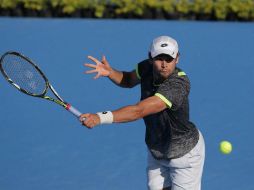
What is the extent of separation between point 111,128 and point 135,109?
10.0 feet

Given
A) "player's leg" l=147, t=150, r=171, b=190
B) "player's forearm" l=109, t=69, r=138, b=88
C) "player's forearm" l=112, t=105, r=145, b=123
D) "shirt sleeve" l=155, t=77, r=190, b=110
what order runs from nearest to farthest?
"player's forearm" l=112, t=105, r=145, b=123 → "shirt sleeve" l=155, t=77, r=190, b=110 → "player's leg" l=147, t=150, r=171, b=190 → "player's forearm" l=109, t=69, r=138, b=88

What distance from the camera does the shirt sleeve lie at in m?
4.26

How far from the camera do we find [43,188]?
6.23m

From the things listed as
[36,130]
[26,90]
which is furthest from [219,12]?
[26,90]

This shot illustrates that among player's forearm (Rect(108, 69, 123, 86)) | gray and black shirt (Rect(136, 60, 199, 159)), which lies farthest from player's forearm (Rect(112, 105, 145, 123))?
player's forearm (Rect(108, 69, 123, 86))

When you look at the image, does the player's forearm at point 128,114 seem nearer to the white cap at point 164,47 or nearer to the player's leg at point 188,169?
the white cap at point 164,47

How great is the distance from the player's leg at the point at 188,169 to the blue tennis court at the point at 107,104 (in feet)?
5.13

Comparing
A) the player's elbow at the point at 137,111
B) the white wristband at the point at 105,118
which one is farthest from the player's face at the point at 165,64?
the white wristband at the point at 105,118

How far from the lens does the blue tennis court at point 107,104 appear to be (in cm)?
648

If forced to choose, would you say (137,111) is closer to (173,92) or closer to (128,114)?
(128,114)

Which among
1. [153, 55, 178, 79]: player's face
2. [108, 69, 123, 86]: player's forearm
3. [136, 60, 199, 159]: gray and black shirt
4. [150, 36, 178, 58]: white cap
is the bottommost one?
[136, 60, 199, 159]: gray and black shirt

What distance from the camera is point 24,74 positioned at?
199 inches

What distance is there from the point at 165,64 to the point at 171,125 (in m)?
0.48

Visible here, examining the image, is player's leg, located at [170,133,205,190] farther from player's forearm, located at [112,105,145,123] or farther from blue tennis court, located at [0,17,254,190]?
blue tennis court, located at [0,17,254,190]
